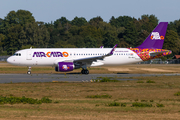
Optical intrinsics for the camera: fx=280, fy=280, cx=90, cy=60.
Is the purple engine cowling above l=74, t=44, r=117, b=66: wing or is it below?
below

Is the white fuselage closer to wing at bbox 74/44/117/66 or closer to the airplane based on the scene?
the airplane

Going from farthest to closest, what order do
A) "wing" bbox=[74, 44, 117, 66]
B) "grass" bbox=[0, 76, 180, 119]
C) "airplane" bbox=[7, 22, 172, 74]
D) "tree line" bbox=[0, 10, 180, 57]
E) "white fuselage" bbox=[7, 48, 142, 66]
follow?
1. "tree line" bbox=[0, 10, 180, 57]
2. "white fuselage" bbox=[7, 48, 142, 66]
3. "airplane" bbox=[7, 22, 172, 74]
4. "wing" bbox=[74, 44, 117, 66]
5. "grass" bbox=[0, 76, 180, 119]

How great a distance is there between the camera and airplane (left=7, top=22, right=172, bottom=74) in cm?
3875

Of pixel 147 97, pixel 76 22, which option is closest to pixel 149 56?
pixel 147 97

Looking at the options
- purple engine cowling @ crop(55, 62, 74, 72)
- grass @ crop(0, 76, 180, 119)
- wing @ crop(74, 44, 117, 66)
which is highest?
wing @ crop(74, 44, 117, 66)

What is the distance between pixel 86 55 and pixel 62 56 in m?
3.44

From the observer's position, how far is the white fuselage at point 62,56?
128ft

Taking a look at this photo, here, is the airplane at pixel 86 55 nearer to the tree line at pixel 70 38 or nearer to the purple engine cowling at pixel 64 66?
the purple engine cowling at pixel 64 66

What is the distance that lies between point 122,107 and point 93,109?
5.11 ft

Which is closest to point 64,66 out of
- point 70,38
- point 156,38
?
point 156,38

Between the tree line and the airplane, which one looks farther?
the tree line

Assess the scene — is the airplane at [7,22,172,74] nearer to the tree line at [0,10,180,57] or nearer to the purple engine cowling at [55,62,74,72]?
the purple engine cowling at [55,62,74,72]

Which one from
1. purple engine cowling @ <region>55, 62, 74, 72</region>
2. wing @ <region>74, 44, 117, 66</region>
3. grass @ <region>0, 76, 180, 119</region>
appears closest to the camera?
grass @ <region>0, 76, 180, 119</region>

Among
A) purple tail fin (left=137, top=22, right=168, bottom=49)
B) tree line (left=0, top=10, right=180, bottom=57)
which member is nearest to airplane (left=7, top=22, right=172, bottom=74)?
purple tail fin (left=137, top=22, right=168, bottom=49)
